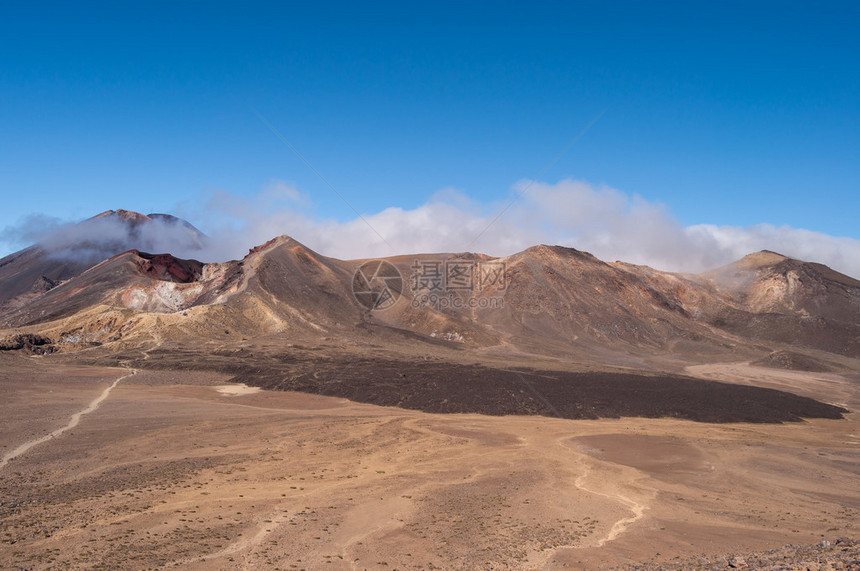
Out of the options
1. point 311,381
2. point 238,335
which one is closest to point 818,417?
point 311,381

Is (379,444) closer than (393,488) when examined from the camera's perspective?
No

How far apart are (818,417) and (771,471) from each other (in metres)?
23.8

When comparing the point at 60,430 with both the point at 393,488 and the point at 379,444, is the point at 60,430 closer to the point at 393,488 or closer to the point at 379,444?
the point at 379,444

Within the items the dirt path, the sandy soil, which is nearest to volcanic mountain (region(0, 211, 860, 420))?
the sandy soil

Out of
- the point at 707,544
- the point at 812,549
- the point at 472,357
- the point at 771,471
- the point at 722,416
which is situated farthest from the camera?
the point at 472,357

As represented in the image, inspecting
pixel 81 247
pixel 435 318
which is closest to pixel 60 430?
pixel 435 318

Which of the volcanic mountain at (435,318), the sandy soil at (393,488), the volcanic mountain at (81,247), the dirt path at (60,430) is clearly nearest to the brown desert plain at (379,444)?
the sandy soil at (393,488)

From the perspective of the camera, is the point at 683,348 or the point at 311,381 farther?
the point at 683,348

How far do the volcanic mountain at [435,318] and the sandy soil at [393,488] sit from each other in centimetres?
938

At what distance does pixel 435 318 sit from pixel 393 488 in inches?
2981

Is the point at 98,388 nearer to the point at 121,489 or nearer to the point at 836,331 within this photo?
the point at 121,489

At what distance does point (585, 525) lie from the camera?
Answer: 749 inches

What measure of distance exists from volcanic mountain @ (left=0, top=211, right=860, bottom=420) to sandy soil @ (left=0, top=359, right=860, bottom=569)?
9.38 metres

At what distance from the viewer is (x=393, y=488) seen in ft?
75.0
